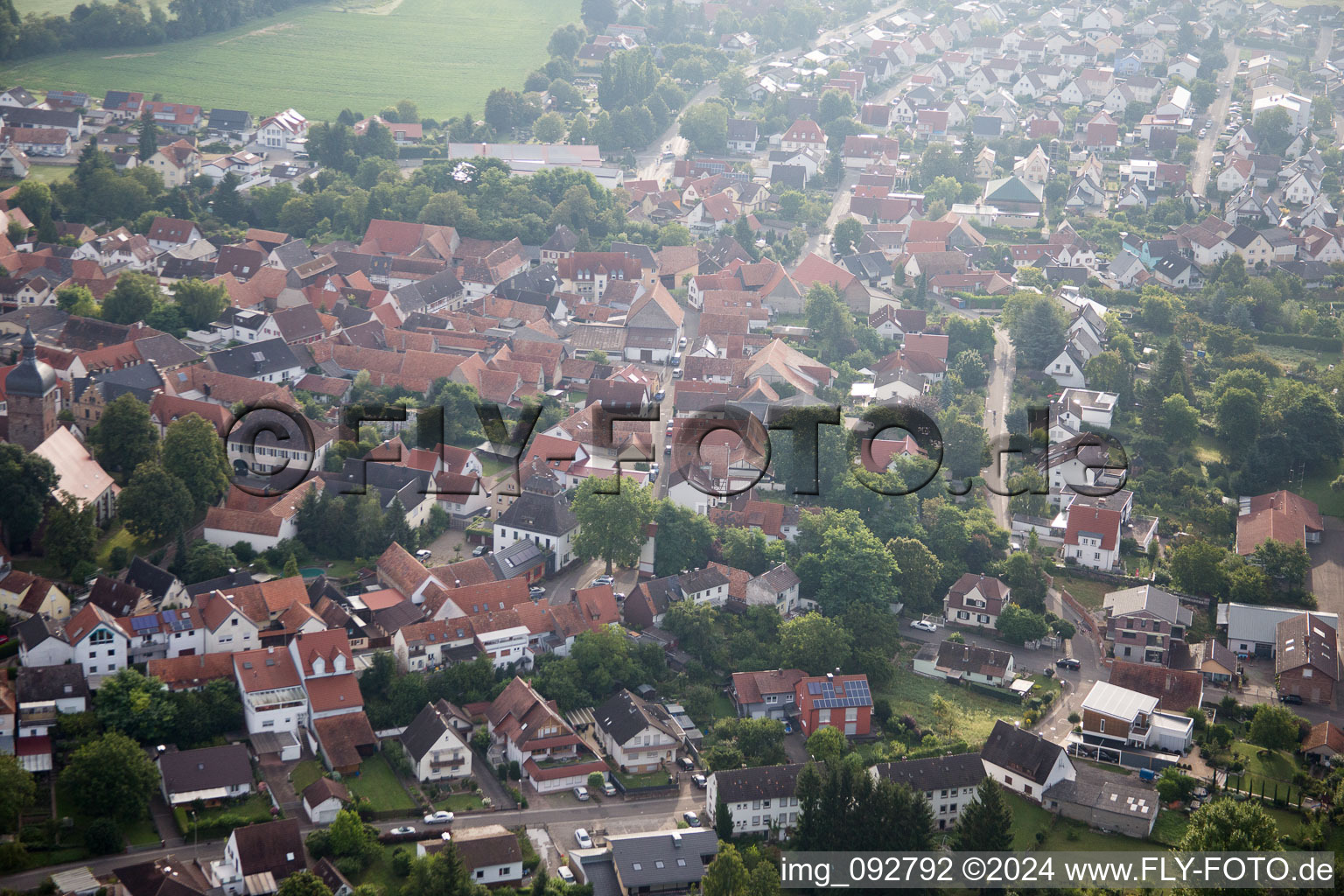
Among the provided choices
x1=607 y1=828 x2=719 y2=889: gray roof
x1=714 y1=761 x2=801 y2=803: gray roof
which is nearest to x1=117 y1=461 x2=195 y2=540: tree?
x1=607 y1=828 x2=719 y2=889: gray roof

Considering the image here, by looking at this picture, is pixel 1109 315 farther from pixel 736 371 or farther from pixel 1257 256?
pixel 736 371

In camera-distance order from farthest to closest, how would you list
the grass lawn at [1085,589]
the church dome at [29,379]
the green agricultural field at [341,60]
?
the green agricultural field at [341,60], the grass lawn at [1085,589], the church dome at [29,379]

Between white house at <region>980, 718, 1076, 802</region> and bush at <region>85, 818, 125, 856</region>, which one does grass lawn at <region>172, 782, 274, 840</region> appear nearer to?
bush at <region>85, 818, 125, 856</region>

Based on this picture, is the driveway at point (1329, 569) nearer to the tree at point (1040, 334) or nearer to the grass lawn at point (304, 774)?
the tree at point (1040, 334)

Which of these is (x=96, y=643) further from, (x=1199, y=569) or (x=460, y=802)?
(x=1199, y=569)

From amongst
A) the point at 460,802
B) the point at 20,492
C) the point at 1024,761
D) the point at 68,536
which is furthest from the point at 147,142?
the point at 1024,761

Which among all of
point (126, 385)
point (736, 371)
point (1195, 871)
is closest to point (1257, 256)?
point (736, 371)

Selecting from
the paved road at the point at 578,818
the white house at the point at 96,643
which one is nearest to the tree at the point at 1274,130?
the paved road at the point at 578,818
